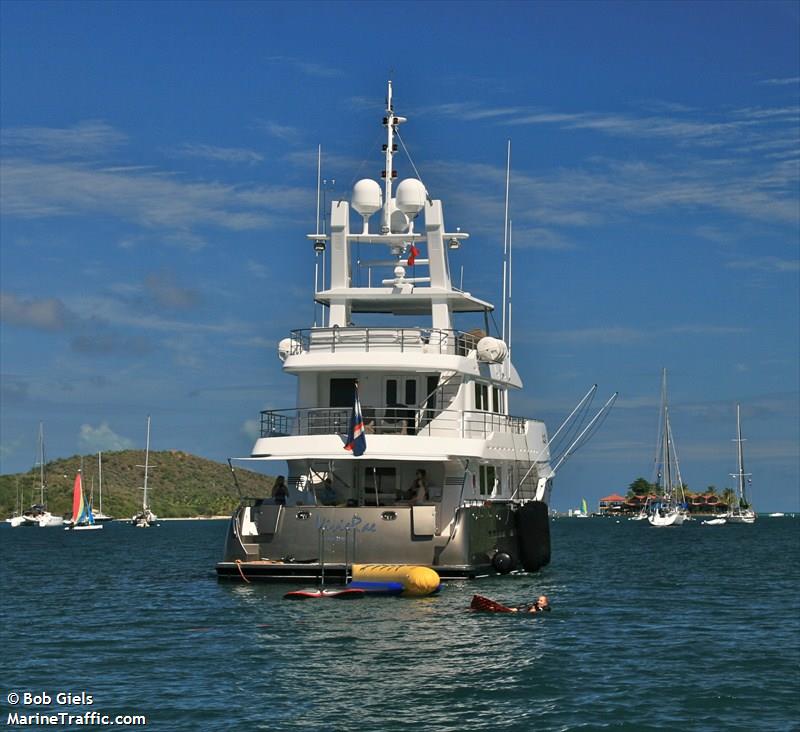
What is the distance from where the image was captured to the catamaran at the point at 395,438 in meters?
34.9

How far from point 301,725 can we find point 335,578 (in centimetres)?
1538

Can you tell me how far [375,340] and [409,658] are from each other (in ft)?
50.7

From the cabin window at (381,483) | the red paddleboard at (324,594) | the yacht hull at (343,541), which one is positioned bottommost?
the red paddleboard at (324,594)

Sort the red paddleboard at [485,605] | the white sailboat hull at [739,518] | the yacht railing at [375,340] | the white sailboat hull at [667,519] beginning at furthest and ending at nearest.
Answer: the white sailboat hull at [739,518] → the white sailboat hull at [667,519] → the yacht railing at [375,340] → the red paddleboard at [485,605]

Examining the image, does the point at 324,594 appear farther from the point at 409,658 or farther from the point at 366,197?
the point at 366,197

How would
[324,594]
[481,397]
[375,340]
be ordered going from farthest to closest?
1. [481,397]
2. [375,340]
3. [324,594]

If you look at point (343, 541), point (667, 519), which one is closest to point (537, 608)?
point (343, 541)

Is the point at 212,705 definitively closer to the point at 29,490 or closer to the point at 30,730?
the point at 30,730

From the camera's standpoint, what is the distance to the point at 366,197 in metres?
41.7

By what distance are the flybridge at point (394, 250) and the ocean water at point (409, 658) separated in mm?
8854

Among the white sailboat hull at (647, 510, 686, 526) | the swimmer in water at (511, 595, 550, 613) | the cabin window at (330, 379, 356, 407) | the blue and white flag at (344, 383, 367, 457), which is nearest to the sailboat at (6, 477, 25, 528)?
the white sailboat hull at (647, 510, 686, 526)

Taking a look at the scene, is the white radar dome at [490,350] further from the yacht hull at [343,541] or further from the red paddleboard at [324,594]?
the red paddleboard at [324,594]

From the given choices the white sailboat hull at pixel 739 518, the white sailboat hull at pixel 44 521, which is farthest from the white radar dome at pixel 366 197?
the white sailboat hull at pixel 739 518

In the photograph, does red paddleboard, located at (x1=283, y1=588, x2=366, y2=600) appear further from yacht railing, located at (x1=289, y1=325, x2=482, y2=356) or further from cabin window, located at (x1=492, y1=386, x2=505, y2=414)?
cabin window, located at (x1=492, y1=386, x2=505, y2=414)
